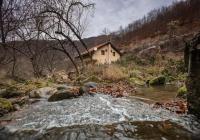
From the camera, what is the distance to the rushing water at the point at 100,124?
5062 millimetres

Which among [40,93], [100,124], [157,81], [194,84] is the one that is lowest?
[100,124]

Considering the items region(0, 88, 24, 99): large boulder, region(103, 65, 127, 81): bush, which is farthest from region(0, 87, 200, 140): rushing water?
region(103, 65, 127, 81): bush

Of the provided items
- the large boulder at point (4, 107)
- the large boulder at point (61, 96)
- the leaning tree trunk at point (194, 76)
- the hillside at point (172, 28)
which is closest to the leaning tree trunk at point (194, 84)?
the leaning tree trunk at point (194, 76)

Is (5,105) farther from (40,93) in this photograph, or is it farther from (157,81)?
(157,81)

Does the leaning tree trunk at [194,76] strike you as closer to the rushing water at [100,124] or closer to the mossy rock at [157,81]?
the rushing water at [100,124]

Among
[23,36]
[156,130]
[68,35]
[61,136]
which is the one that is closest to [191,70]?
[156,130]

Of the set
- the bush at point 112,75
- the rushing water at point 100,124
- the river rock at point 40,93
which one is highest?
the bush at point 112,75

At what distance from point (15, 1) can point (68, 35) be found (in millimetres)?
13602

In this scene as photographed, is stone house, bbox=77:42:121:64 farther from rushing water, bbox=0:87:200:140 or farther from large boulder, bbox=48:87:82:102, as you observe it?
rushing water, bbox=0:87:200:140

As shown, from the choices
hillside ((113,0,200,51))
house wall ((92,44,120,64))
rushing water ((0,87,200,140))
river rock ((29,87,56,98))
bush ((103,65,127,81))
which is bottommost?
rushing water ((0,87,200,140))

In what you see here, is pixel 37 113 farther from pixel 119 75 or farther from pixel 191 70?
pixel 119 75

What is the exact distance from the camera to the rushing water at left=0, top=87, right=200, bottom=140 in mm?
5062

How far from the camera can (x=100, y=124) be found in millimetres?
5809

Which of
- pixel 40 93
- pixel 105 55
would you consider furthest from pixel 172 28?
pixel 40 93
